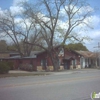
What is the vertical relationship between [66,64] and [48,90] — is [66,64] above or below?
above

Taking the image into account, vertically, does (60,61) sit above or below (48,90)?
above

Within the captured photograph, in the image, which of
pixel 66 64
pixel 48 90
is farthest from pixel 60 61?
pixel 48 90

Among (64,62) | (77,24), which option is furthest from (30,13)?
(64,62)

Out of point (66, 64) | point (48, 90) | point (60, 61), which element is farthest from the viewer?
point (66, 64)

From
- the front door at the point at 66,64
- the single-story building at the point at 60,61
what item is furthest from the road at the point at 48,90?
the front door at the point at 66,64

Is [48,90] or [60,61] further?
[60,61]

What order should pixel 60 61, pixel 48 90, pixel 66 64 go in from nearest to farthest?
pixel 48 90 → pixel 60 61 → pixel 66 64

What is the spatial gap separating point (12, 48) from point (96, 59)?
32.4 meters

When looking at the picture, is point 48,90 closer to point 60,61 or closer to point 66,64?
point 60,61

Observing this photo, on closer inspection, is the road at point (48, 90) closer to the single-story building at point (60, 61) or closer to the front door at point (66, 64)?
the single-story building at point (60, 61)

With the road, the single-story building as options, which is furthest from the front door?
the road

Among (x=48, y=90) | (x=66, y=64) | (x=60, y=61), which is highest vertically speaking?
(x=60, y=61)

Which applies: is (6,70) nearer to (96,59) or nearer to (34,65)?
(34,65)

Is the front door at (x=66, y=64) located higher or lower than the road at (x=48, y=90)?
higher
